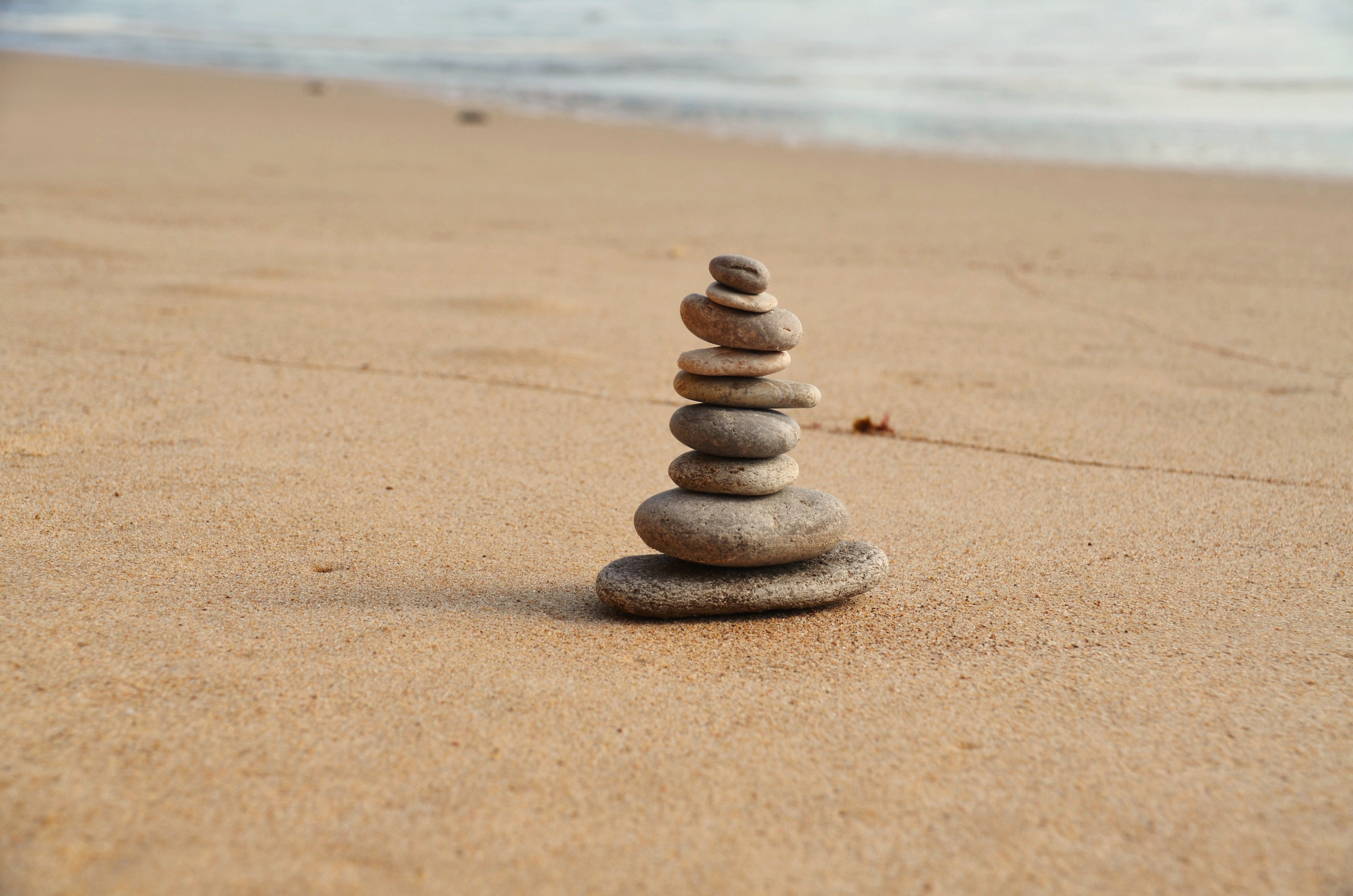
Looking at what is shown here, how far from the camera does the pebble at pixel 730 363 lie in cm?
273

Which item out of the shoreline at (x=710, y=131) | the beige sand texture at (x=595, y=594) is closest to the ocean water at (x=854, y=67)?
the shoreline at (x=710, y=131)

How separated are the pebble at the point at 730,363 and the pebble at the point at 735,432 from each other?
0.09 meters

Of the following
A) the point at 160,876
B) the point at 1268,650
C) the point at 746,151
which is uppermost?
the point at 746,151

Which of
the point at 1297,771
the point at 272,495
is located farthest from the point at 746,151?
the point at 1297,771

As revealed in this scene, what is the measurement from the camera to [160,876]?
171cm

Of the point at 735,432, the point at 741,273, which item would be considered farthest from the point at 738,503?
the point at 741,273

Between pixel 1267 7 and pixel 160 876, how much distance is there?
1412 inches

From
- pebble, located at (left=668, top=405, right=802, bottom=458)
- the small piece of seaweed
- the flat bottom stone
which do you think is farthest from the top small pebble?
the small piece of seaweed

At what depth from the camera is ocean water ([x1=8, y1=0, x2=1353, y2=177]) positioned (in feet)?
45.9

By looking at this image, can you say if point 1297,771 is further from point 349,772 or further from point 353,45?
point 353,45

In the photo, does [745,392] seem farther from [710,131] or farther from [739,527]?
[710,131]

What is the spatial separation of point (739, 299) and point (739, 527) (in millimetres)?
549

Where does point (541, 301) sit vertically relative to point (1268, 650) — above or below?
above

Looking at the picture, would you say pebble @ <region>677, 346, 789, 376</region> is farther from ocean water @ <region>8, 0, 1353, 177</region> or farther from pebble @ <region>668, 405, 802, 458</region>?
ocean water @ <region>8, 0, 1353, 177</region>
